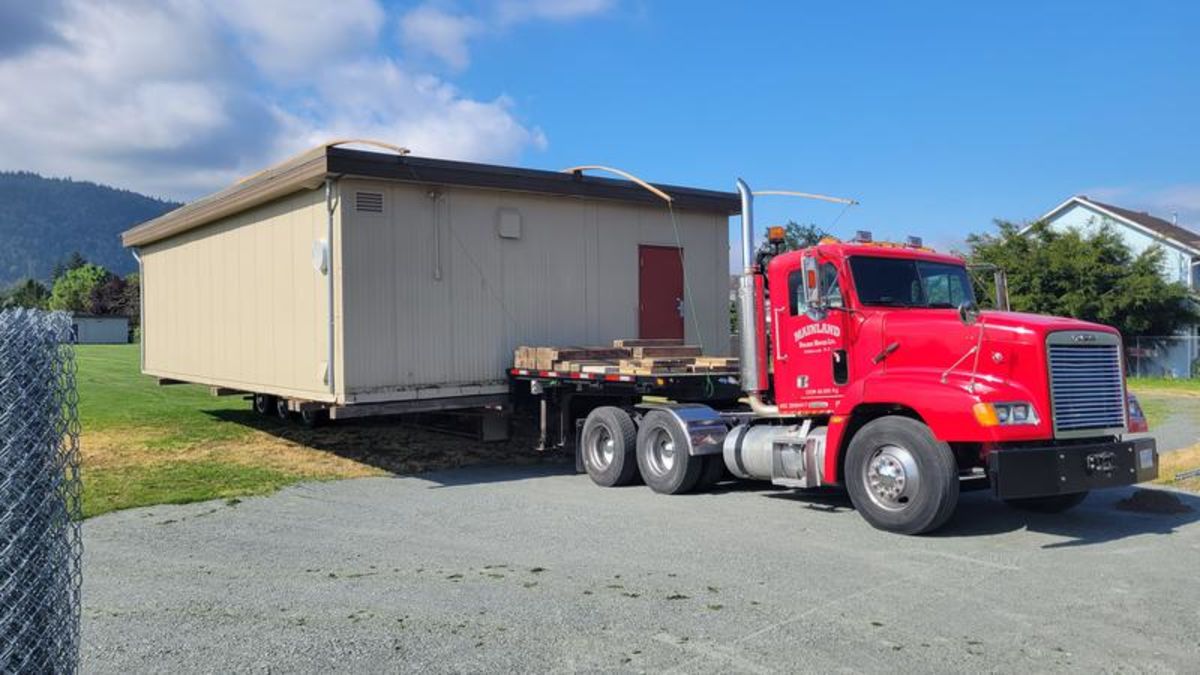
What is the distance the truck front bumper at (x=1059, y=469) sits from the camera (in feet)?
24.3

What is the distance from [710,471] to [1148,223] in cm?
4098

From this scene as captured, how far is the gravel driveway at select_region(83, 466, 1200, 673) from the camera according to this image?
4965 mm

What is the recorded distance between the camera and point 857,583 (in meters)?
6.42

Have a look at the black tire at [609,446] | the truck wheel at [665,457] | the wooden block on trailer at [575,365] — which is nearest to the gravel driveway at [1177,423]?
the truck wheel at [665,457]

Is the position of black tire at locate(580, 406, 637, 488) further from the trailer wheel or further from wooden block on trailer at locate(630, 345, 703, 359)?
the trailer wheel

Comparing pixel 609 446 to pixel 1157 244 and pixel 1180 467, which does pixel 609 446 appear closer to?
pixel 1180 467

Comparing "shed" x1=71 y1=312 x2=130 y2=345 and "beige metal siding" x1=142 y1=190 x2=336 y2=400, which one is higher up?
"shed" x1=71 y1=312 x2=130 y2=345

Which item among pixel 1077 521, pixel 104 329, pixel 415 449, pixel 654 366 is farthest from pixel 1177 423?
pixel 104 329

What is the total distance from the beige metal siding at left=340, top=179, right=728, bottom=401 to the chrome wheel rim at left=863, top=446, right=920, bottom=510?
5892mm

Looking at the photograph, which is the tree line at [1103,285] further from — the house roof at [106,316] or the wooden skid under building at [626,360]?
the house roof at [106,316]

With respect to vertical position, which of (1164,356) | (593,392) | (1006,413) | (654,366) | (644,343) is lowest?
(1006,413)

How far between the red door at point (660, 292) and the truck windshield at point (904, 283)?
18.0ft

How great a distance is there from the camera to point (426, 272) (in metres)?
12.0

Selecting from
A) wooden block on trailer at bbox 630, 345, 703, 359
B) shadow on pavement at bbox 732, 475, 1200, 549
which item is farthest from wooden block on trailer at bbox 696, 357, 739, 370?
shadow on pavement at bbox 732, 475, 1200, 549
